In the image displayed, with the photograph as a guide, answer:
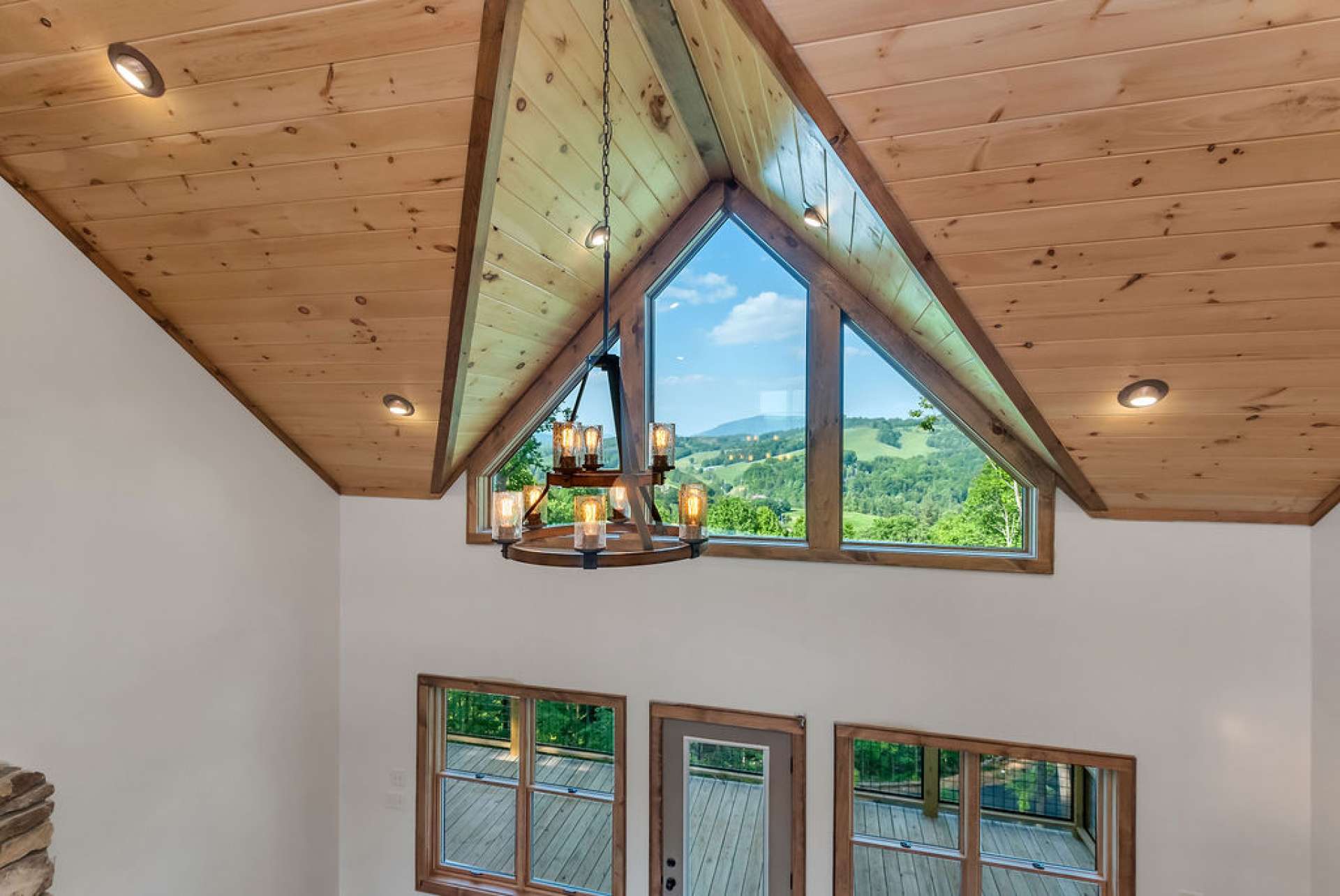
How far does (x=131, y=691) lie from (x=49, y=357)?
1507mm

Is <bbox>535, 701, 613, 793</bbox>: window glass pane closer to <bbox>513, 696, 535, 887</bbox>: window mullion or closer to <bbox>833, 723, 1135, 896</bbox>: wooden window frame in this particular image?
<bbox>513, 696, 535, 887</bbox>: window mullion

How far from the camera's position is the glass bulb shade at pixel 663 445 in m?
2.18

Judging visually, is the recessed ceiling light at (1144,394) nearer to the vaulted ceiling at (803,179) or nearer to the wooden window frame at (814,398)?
the vaulted ceiling at (803,179)

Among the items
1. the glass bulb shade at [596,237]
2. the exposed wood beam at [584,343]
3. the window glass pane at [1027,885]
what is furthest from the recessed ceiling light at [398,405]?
the window glass pane at [1027,885]

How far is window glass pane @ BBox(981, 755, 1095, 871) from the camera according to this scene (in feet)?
11.2

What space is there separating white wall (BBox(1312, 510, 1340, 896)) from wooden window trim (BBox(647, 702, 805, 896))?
7.31 feet

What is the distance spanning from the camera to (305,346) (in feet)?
10.1

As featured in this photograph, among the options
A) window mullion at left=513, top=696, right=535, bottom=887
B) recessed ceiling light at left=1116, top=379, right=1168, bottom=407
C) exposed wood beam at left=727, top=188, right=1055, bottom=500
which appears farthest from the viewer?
window mullion at left=513, top=696, right=535, bottom=887

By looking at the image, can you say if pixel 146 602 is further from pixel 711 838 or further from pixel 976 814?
pixel 976 814

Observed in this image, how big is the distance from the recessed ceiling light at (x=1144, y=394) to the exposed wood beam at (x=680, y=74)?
204 cm

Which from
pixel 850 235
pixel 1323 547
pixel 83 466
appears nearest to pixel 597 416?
pixel 850 235

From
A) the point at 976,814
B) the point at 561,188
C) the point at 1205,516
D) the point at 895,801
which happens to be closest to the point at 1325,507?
the point at 1205,516

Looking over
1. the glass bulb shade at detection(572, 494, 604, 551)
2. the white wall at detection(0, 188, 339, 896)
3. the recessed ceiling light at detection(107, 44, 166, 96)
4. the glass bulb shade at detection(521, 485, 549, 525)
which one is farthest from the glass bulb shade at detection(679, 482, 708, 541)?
the white wall at detection(0, 188, 339, 896)

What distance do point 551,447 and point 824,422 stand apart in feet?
5.44
